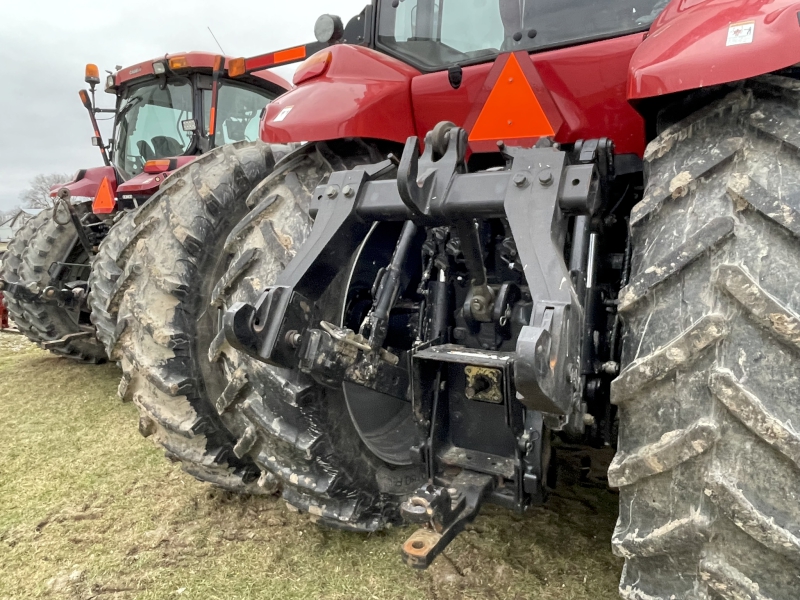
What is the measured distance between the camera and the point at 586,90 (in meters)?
1.67

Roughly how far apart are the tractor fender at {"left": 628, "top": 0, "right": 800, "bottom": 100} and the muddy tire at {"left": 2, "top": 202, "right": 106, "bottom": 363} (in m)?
4.62

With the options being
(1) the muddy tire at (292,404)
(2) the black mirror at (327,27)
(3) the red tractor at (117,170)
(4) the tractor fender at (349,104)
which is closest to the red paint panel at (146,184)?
(3) the red tractor at (117,170)

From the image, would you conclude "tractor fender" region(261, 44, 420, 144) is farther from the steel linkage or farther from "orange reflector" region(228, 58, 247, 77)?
"orange reflector" region(228, 58, 247, 77)

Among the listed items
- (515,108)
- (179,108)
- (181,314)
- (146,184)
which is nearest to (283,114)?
(515,108)

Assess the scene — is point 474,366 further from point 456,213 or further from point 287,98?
point 287,98

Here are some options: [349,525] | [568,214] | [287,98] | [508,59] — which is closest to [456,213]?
[568,214]

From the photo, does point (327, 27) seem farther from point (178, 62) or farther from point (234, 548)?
point (178, 62)

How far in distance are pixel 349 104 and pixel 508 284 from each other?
72cm

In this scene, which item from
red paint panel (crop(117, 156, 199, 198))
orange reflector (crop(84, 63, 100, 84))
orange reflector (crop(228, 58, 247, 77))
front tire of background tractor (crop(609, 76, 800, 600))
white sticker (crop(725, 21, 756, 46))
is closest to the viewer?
front tire of background tractor (crop(609, 76, 800, 600))

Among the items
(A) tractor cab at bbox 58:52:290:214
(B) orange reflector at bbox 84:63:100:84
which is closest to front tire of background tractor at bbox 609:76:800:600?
(A) tractor cab at bbox 58:52:290:214

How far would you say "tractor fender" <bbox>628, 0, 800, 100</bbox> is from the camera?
1.07 meters

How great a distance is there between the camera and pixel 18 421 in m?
3.71

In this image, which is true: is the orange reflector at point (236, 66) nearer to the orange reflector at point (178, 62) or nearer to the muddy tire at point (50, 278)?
the orange reflector at point (178, 62)

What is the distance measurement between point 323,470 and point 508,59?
1272 millimetres
